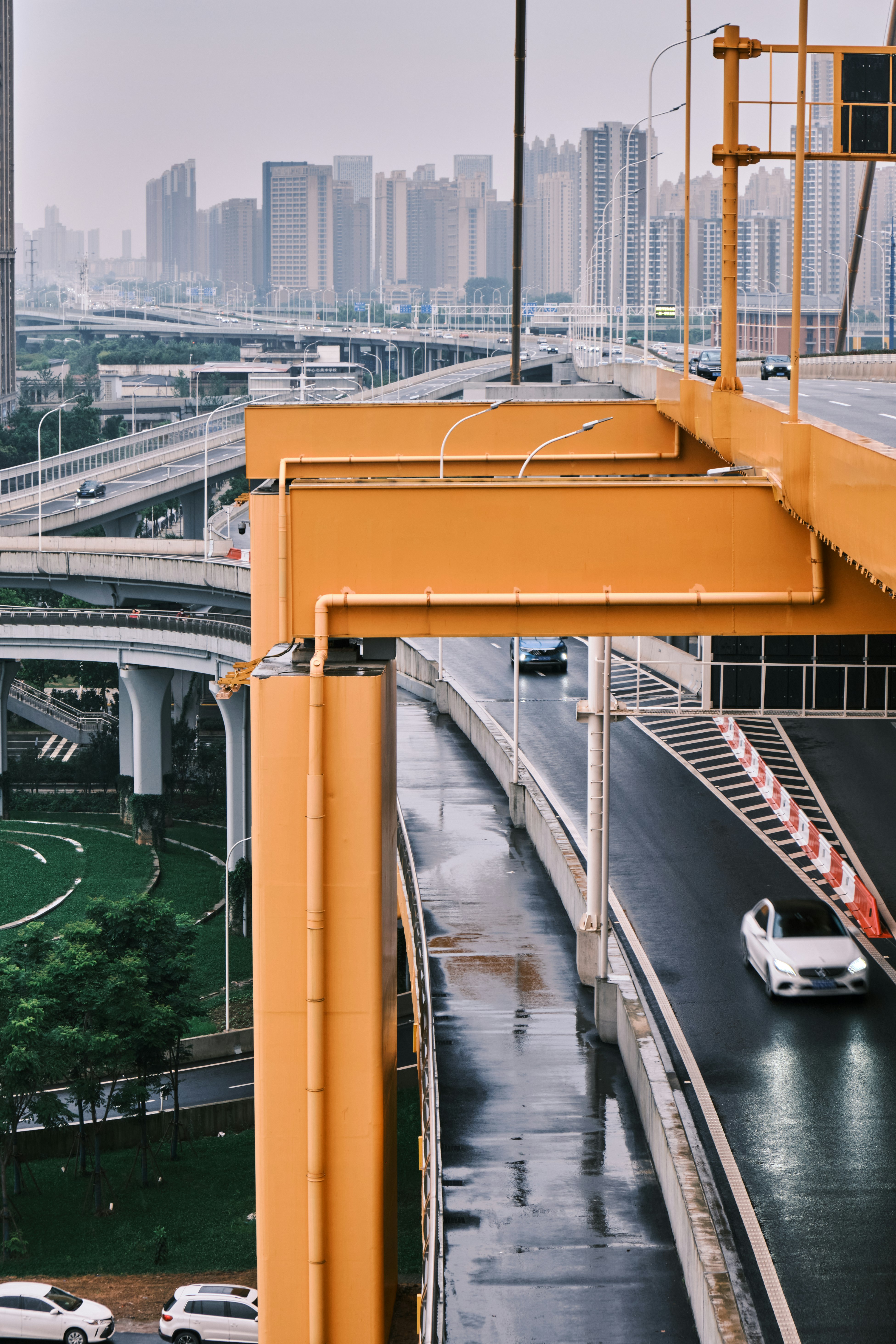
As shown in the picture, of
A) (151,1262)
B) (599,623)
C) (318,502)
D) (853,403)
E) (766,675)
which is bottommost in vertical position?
(151,1262)

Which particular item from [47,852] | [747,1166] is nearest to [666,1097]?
[747,1166]

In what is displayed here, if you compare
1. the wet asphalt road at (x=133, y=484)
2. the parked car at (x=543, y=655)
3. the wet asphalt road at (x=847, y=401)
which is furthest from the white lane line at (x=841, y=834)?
the wet asphalt road at (x=133, y=484)

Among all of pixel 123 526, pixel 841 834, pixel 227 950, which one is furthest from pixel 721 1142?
pixel 123 526

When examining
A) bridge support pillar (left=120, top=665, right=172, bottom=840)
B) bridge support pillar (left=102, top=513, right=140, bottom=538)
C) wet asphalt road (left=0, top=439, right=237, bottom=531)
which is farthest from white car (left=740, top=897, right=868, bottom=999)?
bridge support pillar (left=102, top=513, right=140, bottom=538)

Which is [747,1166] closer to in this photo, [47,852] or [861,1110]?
[861,1110]

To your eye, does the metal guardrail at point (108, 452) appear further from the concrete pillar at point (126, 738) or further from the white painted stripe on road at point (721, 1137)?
the white painted stripe on road at point (721, 1137)
